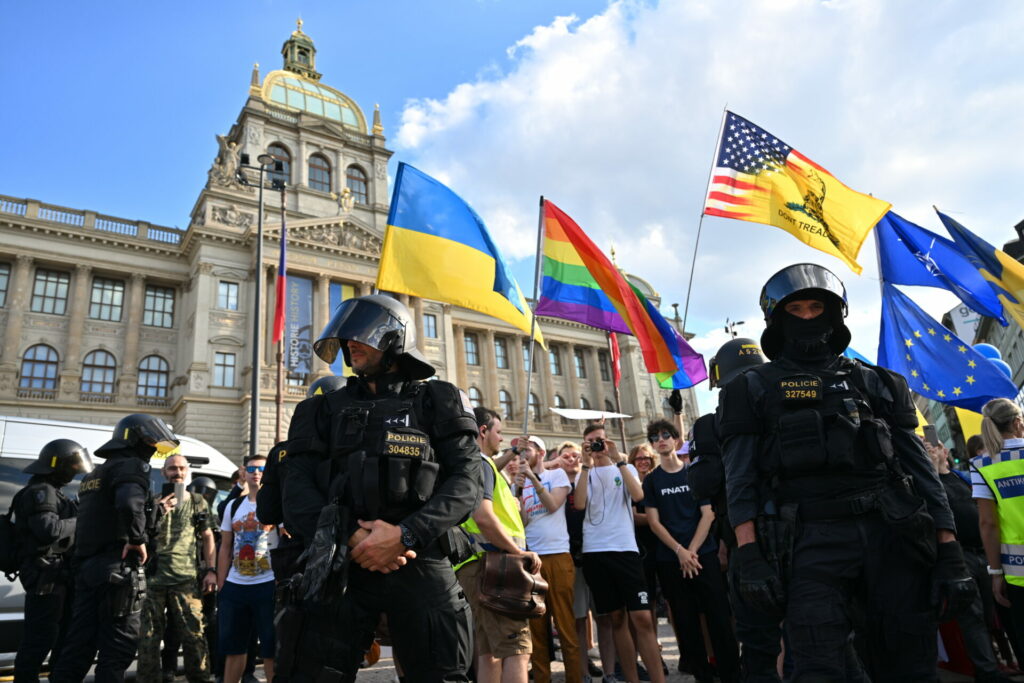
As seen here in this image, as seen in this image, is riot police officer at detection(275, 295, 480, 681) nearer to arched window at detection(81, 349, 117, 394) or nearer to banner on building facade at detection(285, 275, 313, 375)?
banner on building facade at detection(285, 275, 313, 375)

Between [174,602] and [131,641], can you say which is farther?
[174,602]

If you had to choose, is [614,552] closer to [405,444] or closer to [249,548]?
[249,548]

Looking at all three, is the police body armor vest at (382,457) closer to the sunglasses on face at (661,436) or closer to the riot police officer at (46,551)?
the sunglasses on face at (661,436)

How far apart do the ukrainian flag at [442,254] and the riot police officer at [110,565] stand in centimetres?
289

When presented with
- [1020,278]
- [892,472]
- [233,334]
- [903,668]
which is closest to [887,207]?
[1020,278]

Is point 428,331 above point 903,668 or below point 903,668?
above

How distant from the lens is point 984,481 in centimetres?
413

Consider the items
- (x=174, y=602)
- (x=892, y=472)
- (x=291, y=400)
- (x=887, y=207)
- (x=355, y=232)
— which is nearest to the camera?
(x=892, y=472)

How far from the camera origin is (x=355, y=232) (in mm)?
33875

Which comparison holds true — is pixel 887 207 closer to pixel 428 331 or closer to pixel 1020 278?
pixel 1020 278

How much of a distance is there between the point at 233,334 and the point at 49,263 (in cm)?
846

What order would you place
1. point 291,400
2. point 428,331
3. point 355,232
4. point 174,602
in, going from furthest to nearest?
point 428,331, point 355,232, point 291,400, point 174,602

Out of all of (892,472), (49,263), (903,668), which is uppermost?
(49,263)

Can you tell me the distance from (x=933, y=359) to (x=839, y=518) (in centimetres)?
739
